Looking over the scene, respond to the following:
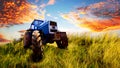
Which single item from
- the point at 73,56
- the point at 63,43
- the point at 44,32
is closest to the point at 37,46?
the point at 44,32

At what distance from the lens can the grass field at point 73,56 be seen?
496 cm

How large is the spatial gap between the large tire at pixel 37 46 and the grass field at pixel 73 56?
11 cm

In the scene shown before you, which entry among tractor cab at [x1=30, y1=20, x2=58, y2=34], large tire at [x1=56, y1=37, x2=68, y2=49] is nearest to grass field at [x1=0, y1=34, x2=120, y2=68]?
large tire at [x1=56, y1=37, x2=68, y2=49]

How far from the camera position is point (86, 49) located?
6016 mm

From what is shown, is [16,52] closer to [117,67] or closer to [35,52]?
[35,52]

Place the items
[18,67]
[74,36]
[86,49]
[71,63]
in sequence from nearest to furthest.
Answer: [71,63] → [18,67] → [86,49] → [74,36]

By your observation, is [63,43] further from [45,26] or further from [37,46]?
[37,46]

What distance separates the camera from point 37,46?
5.18 meters

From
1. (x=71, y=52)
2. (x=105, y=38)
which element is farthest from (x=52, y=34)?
(x=105, y=38)

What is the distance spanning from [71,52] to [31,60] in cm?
87

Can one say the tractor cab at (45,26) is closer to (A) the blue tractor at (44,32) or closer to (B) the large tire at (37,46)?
(A) the blue tractor at (44,32)

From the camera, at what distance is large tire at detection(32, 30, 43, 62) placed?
17.0 ft

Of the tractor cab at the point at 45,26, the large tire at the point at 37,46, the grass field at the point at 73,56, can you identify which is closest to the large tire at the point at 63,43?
the grass field at the point at 73,56

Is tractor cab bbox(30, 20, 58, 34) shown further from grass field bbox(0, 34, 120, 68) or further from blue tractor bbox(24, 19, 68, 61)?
grass field bbox(0, 34, 120, 68)
